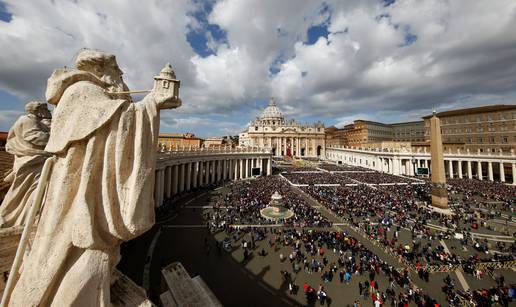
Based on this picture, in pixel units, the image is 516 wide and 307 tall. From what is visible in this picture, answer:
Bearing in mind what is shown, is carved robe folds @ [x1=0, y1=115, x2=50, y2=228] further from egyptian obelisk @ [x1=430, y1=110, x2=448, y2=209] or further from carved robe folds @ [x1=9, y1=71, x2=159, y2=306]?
egyptian obelisk @ [x1=430, y1=110, x2=448, y2=209]

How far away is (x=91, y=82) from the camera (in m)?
3.29

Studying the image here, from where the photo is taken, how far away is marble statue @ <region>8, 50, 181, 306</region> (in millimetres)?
2680

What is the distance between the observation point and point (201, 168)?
128 feet

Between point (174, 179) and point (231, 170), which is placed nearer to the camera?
point (174, 179)

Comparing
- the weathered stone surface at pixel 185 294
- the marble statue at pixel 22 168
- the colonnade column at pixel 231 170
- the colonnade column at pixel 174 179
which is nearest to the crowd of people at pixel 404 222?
the weathered stone surface at pixel 185 294

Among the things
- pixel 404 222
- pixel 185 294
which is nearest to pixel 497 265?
pixel 404 222

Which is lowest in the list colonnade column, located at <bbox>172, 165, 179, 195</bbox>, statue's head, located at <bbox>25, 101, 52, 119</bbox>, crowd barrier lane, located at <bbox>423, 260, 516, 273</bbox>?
crowd barrier lane, located at <bbox>423, 260, 516, 273</bbox>

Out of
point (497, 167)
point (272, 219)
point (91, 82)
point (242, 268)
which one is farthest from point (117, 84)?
point (497, 167)

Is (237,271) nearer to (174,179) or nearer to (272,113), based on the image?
(174,179)

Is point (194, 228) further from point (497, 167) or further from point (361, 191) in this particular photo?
point (497, 167)

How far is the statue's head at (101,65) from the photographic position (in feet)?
11.3

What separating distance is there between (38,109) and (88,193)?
154 inches

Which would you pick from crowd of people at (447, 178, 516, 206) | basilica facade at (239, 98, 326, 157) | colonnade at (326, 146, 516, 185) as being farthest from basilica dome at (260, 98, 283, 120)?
crowd of people at (447, 178, 516, 206)

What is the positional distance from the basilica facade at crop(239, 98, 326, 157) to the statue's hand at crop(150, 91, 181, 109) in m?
100
